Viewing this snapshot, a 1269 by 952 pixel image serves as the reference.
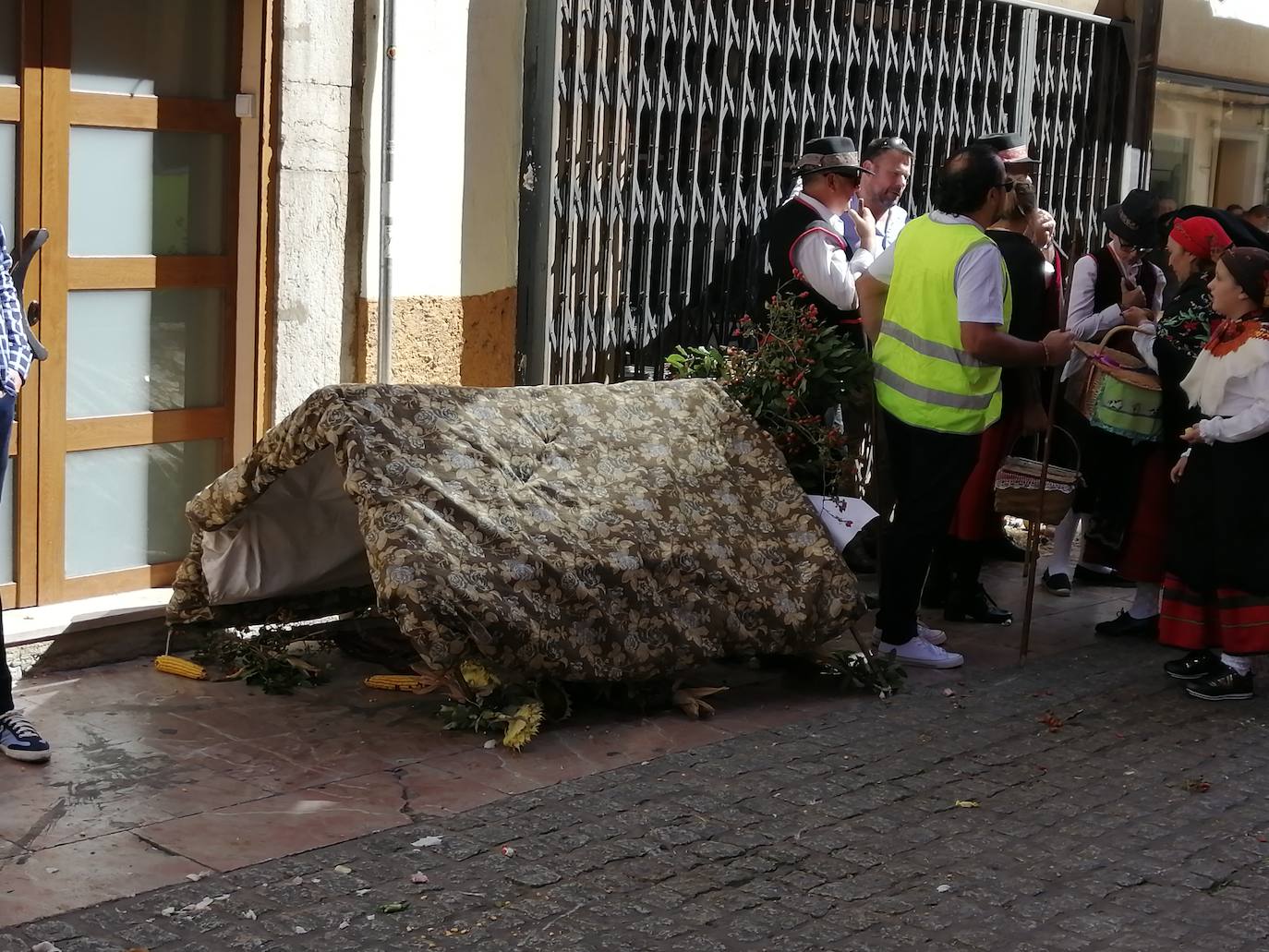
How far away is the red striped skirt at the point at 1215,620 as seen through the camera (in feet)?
20.8

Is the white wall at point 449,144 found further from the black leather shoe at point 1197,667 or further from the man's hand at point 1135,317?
the black leather shoe at point 1197,667

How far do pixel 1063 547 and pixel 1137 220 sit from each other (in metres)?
1.64

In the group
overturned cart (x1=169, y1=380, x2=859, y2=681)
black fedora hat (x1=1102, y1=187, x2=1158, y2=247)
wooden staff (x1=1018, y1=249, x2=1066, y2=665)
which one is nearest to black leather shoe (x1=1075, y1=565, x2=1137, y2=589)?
black fedora hat (x1=1102, y1=187, x2=1158, y2=247)

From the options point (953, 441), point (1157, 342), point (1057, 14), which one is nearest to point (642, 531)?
point (953, 441)

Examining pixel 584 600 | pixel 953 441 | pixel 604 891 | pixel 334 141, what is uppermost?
pixel 334 141

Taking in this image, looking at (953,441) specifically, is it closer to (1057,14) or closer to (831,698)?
(831,698)

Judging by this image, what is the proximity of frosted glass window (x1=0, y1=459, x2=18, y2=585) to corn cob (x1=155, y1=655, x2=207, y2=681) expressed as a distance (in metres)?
0.66

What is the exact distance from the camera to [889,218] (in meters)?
8.02

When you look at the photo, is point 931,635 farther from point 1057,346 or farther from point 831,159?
point 831,159

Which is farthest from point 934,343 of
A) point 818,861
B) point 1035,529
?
point 818,861

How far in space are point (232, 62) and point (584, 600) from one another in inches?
106

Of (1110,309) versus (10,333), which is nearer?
(10,333)

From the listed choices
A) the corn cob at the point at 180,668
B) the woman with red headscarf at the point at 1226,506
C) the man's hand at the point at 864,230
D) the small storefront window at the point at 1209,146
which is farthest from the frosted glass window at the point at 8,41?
the small storefront window at the point at 1209,146

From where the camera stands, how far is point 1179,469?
6.59 metres
